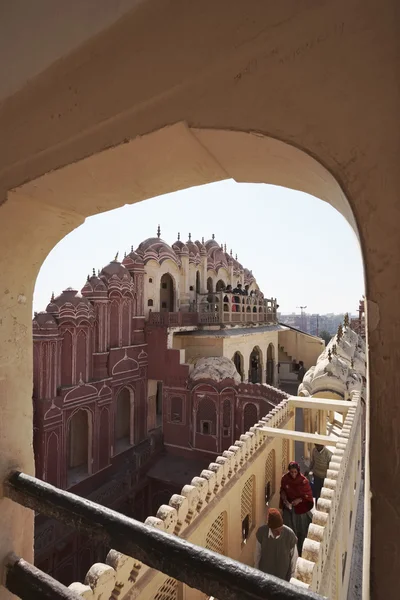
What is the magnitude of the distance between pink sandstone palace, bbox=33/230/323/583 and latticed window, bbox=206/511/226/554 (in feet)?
14.5

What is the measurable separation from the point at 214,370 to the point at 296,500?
6702mm

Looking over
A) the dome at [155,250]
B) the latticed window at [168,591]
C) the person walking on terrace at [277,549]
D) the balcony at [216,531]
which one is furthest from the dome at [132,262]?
the person walking on terrace at [277,549]

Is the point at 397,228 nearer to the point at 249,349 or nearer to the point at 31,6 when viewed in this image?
the point at 31,6

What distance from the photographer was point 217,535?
14.4ft

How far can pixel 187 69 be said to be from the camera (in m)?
0.82

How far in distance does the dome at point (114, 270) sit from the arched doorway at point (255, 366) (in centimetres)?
773

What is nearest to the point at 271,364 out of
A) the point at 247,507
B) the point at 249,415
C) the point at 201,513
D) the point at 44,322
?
the point at 249,415

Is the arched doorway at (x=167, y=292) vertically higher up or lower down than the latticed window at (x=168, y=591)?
higher up

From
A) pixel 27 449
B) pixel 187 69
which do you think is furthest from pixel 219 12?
pixel 27 449

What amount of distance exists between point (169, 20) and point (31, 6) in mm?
708

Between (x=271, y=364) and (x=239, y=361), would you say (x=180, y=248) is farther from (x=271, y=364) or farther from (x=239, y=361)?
(x=271, y=364)

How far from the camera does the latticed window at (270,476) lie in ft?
19.7

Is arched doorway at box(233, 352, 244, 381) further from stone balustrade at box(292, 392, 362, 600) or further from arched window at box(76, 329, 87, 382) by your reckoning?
stone balustrade at box(292, 392, 362, 600)

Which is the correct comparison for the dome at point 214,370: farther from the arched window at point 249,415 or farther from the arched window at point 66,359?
the arched window at point 66,359
